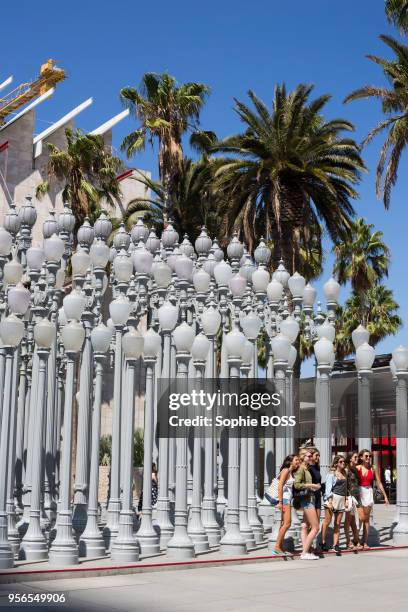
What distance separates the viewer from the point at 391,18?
24.7 m

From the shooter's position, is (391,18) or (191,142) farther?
(191,142)

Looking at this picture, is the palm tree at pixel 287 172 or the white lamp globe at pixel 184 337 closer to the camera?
the white lamp globe at pixel 184 337

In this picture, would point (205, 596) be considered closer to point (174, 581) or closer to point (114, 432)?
point (174, 581)

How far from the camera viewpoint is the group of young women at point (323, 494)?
12484 mm

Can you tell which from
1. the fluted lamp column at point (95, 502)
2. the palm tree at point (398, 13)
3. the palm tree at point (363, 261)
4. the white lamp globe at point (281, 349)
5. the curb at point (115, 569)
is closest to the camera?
the curb at point (115, 569)

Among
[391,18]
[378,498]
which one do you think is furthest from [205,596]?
[378,498]

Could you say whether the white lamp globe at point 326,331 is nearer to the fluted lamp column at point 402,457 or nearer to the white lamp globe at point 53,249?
the fluted lamp column at point 402,457

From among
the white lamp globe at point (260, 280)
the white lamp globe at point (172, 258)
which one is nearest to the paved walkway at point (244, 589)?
the white lamp globe at point (260, 280)

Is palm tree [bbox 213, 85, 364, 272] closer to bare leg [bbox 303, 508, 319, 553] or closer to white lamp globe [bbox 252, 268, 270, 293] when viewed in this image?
white lamp globe [bbox 252, 268, 270, 293]

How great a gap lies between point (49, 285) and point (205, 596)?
6386mm

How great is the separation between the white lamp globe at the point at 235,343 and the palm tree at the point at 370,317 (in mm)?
32157

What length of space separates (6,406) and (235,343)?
3.80 m

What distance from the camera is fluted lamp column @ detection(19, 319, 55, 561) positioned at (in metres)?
11.4

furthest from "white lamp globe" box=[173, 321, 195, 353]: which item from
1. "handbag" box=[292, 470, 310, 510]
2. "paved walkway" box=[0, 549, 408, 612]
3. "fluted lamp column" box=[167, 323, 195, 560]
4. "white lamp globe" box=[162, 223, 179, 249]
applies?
"white lamp globe" box=[162, 223, 179, 249]
